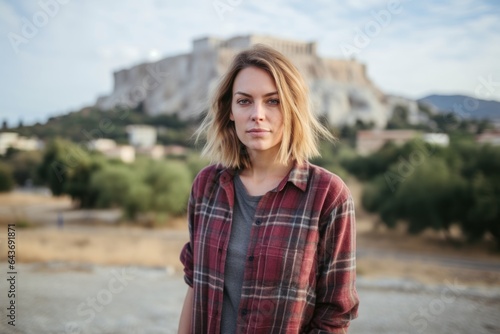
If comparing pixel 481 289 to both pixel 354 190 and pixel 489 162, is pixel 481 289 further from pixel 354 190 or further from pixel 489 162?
pixel 354 190

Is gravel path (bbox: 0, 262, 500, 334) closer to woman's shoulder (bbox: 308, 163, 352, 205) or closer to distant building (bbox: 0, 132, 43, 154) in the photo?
woman's shoulder (bbox: 308, 163, 352, 205)

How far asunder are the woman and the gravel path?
17.4ft

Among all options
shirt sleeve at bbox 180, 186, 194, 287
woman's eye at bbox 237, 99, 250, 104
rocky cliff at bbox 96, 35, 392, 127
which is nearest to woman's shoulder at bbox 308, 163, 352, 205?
woman's eye at bbox 237, 99, 250, 104

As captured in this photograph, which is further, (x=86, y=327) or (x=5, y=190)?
(x=5, y=190)

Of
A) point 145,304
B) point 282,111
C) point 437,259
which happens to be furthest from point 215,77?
point 282,111

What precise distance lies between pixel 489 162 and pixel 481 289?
7608 mm

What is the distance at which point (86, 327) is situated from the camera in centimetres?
601

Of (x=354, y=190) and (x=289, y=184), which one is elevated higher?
(x=289, y=184)

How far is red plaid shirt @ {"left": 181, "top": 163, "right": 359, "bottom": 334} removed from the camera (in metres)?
1.13

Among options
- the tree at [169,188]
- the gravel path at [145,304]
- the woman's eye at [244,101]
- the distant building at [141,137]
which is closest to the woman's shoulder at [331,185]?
the woman's eye at [244,101]

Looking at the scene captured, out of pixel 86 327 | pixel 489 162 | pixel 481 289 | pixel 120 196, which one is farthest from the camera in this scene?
pixel 120 196

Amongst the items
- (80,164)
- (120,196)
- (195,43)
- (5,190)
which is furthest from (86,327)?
(195,43)

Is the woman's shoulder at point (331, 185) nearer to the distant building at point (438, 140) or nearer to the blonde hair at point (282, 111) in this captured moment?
the blonde hair at point (282, 111)

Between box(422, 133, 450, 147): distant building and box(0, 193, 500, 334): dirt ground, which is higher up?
box(422, 133, 450, 147): distant building
